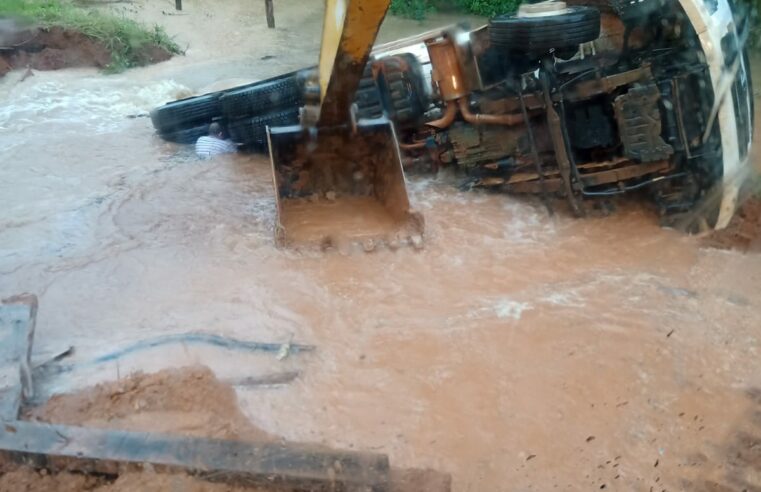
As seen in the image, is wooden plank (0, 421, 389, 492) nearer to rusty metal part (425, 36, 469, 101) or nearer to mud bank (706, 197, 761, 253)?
mud bank (706, 197, 761, 253)

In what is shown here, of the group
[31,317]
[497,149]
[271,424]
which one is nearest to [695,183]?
[497,149]

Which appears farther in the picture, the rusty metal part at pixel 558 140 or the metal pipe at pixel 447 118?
the metal pipe at pixel 447 118

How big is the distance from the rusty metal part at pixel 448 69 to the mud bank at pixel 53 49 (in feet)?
21.1

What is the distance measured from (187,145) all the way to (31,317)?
3847 mm

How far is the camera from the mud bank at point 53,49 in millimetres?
9961

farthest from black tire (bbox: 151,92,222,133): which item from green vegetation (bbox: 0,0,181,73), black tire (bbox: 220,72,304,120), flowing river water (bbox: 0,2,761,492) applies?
green vegetation (bbox: 0,0,181,73)

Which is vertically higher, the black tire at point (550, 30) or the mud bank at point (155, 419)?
the black tire at point (550, 30)

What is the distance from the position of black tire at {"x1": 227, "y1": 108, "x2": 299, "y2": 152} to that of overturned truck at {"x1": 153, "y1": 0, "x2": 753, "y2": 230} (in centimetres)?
80

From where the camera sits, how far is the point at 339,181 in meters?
5.64

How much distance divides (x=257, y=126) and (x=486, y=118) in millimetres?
2357

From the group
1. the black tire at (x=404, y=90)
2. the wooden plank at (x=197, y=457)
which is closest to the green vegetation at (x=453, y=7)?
the black tire at (x=404, y=90)

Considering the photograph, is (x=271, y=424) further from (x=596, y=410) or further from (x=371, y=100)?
(x=371, y=100)

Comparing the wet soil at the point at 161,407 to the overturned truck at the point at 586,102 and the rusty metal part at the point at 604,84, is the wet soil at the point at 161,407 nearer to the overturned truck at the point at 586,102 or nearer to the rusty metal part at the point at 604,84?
the overturned truck at the point at 586,102

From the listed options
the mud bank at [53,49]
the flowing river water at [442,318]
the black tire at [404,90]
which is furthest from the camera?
→ the mud bank at [53,49]
